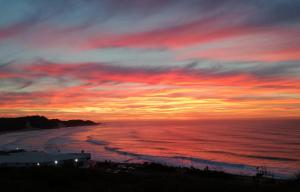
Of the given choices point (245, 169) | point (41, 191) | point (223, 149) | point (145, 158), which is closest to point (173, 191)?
point (41, 191)

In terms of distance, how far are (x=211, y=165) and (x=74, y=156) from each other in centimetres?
2266

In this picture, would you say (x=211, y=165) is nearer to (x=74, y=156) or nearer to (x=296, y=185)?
(x=74, y=156)

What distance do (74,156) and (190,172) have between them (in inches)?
1018

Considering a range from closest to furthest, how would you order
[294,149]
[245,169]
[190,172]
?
[190,172] → [245,169] → [294,149]

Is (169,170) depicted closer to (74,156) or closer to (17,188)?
(74,156)

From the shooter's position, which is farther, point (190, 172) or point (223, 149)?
point (223, 149)

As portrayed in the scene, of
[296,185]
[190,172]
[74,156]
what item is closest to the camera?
[296,185]

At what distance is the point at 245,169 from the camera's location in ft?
180

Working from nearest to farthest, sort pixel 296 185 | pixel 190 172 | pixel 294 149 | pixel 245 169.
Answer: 1. pixel 296 185
2. pixel 190 172
3. pixel 245 169
4. pixel 294 149

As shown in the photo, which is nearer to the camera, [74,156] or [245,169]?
[245,169]

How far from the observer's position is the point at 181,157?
70750 mm

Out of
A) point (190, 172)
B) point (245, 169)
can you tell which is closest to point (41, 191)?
point (190, 172)

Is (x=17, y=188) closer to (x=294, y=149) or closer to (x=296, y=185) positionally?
(x=296, y=185)

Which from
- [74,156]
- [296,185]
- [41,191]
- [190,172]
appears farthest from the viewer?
[74,156]
